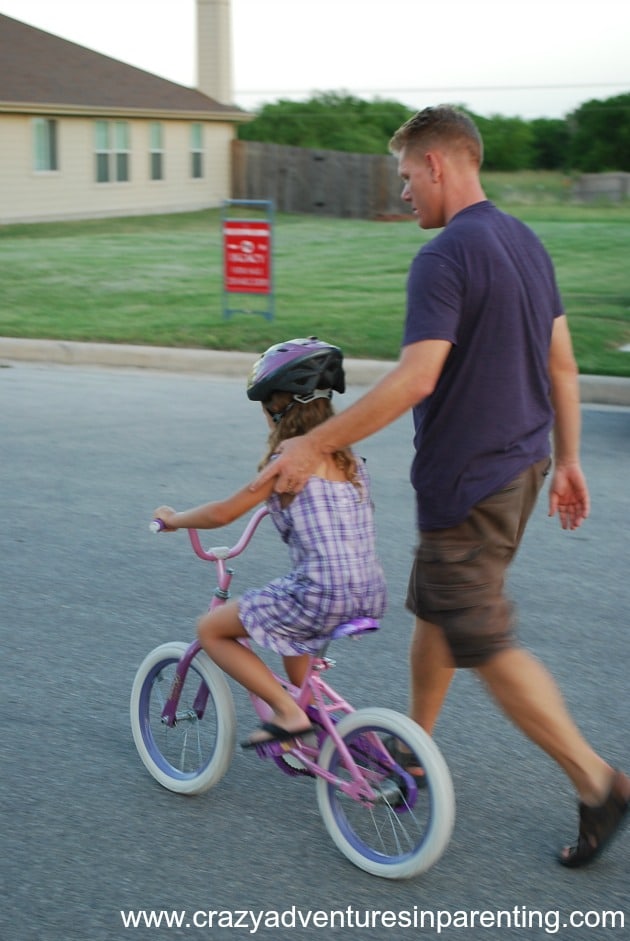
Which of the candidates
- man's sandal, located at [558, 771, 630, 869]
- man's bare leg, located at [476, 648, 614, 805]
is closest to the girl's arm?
man's bare leg, located at [476, 648, 614, 805]

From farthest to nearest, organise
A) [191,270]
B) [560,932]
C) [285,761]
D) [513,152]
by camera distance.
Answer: [513,152] → [191,270] → [285,761] → [560,932]

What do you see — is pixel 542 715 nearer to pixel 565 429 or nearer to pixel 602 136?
pixel 565 429

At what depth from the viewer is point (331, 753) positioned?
11.3 ft

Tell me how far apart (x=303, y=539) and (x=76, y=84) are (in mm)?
32211

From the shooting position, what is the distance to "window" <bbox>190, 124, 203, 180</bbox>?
37.2 meters

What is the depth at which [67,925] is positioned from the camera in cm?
317

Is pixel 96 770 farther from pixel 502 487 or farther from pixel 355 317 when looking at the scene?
pixel 355 317

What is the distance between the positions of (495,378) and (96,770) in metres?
1.83

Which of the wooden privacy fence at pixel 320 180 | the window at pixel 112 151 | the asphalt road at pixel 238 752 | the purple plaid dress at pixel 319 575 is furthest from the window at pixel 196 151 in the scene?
the purple plaid dress at pixel 319 575

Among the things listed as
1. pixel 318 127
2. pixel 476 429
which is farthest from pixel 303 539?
pixel 318 127

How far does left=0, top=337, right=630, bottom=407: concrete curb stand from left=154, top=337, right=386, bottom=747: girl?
25.3 ft

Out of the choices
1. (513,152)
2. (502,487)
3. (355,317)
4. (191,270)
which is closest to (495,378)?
(502,487)

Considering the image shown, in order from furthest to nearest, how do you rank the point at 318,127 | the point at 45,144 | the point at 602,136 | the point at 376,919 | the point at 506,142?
1. the point at 506,142
2. the point at 602,136
3. the point at 318,127
4. the point at 45,144
5. the point at 376,919

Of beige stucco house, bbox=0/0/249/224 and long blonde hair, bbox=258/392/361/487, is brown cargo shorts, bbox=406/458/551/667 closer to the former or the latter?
long blonde hair, bbox=258/392/361/487
